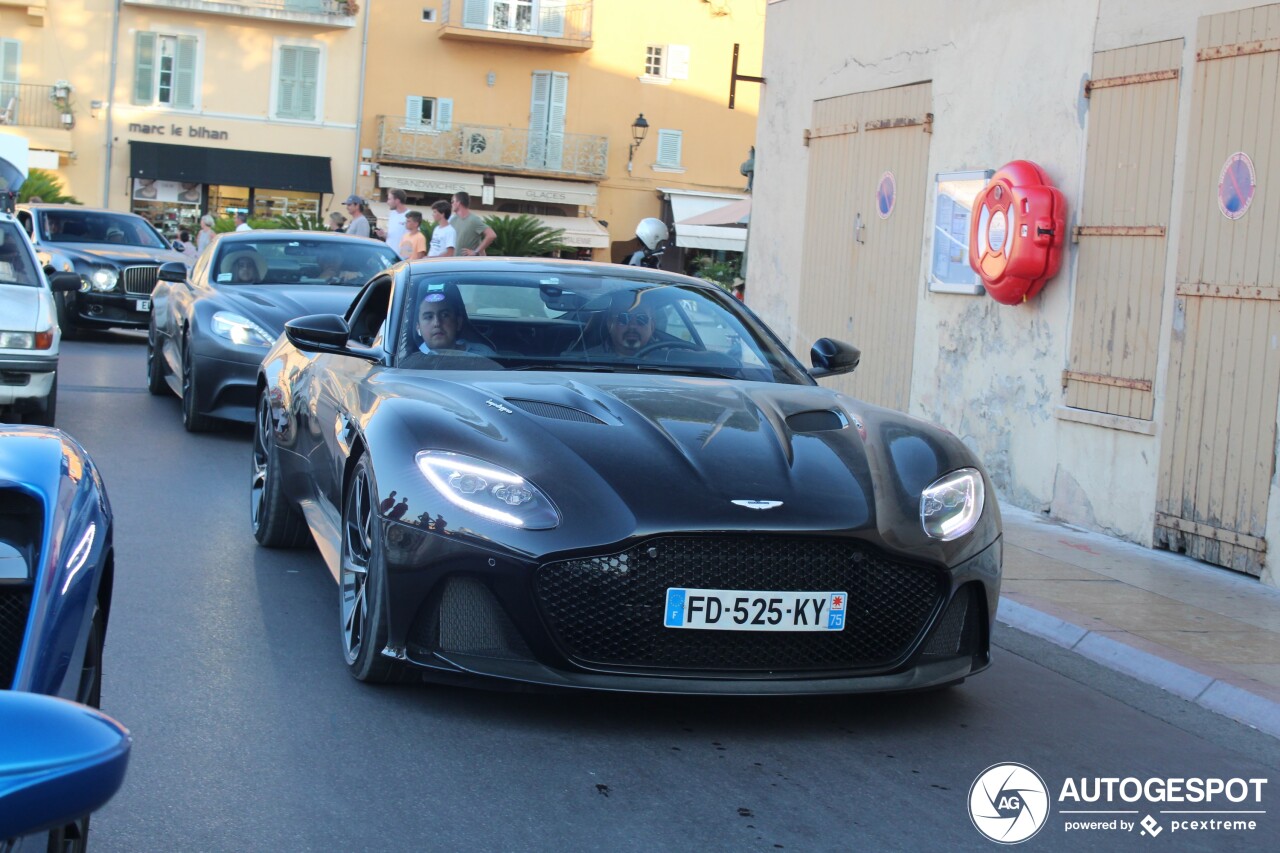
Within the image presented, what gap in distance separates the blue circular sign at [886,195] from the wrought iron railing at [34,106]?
35.1 meters

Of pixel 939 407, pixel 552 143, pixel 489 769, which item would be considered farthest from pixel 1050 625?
pixel 552 143

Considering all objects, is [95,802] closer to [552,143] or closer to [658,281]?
[658,281]

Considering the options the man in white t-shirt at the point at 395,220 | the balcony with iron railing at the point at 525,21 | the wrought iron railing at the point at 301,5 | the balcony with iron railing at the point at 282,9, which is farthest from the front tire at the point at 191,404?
the balcony with iron railing at the point at 525,21

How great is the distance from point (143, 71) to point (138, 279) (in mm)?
26368

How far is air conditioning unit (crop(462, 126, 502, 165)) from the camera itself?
45341 mm

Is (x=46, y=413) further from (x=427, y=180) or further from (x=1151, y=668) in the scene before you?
(x=427, y=180)

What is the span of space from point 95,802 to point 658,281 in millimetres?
4875

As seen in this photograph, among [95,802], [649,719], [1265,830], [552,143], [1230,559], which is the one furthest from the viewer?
[552,143]

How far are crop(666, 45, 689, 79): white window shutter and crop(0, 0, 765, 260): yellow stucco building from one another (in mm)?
59

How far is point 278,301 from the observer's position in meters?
11.0

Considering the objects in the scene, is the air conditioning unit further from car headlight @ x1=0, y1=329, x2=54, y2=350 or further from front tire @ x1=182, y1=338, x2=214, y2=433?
car headlight @ x1=0, y1=329, x2=54, y2=350

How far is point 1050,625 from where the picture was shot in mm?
6270

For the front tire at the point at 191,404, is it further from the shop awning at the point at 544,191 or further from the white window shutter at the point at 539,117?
the white window shutter at the point at 539,117

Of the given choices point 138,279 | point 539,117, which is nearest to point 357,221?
point 138,279
